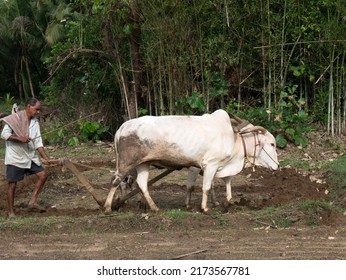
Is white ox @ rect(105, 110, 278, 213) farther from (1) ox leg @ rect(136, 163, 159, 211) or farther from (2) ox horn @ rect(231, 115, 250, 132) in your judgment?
(2) ox horn @ rect(231, 115, 250, 132)

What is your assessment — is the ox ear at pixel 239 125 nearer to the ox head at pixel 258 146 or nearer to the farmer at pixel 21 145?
the ox head at pixel 258 146

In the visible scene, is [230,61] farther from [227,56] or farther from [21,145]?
[21,145]

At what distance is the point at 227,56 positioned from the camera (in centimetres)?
1462

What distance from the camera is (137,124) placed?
27.8ft

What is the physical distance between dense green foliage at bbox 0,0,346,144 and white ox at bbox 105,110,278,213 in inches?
216

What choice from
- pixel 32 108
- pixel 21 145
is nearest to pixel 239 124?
pixel 32 108

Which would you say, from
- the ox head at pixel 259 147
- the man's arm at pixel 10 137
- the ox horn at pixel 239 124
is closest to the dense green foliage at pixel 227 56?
the ox horn at pixel 239 124

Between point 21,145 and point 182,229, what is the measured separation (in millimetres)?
2228

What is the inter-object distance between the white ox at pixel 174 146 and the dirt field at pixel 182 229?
17.6 inches

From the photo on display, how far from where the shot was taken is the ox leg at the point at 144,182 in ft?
28.0

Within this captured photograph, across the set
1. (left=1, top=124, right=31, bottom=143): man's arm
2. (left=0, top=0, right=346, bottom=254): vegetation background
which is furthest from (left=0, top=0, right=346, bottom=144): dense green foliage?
(left=1, top=124, right=31, bottom=143): man's arm

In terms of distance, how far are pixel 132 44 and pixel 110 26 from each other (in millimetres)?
588

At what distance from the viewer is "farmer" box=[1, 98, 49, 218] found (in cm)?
841

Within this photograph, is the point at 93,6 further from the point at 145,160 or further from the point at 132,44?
the point at 145,160
